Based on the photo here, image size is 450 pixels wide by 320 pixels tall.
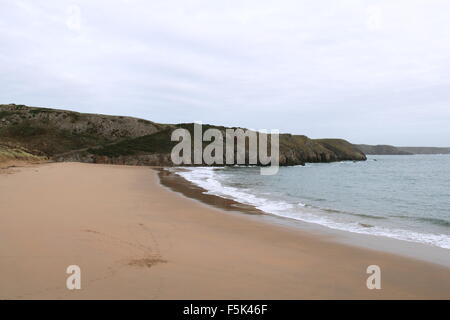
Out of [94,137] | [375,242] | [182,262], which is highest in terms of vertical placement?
[94,137]

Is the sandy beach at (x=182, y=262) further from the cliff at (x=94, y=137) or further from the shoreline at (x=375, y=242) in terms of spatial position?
the cliff at (x=94, y=137)

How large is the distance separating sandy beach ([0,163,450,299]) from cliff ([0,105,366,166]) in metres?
54.4

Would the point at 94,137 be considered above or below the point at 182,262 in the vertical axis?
above

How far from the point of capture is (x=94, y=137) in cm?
8388

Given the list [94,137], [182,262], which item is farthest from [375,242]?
[94,137]

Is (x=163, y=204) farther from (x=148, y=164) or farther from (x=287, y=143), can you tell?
(x=287, y=143)

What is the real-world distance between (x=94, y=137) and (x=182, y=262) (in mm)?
83756

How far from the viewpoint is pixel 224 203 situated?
59.5 ft

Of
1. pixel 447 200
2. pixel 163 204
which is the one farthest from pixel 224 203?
pixel 447 200

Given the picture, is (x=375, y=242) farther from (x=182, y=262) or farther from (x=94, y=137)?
(x=94, y=137)

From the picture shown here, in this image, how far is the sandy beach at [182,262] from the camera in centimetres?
561

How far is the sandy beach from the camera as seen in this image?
561 cm

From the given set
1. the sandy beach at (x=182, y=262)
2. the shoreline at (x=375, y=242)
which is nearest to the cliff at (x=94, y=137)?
the shoreline at (x=375, y=242)

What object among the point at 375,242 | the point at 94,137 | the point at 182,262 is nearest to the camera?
the point at 182,262
